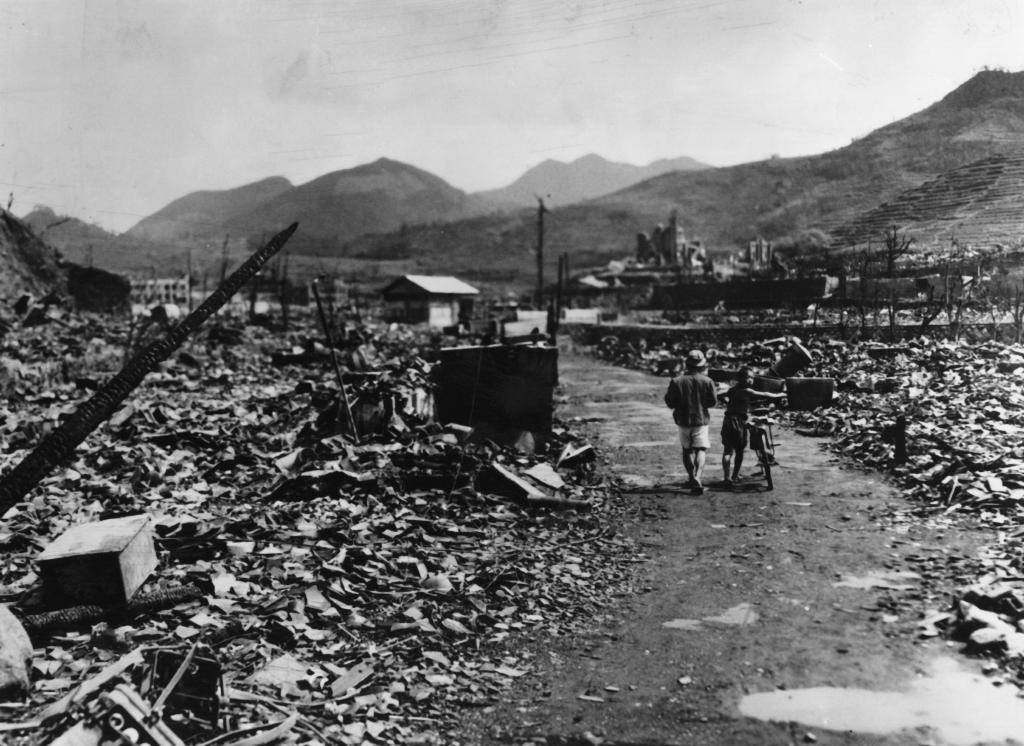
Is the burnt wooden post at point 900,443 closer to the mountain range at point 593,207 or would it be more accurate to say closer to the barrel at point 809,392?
the barrel at point 809,392

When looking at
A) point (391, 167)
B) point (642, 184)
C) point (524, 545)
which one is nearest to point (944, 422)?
point (524, 545)

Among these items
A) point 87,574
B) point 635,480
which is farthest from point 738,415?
point 87,574

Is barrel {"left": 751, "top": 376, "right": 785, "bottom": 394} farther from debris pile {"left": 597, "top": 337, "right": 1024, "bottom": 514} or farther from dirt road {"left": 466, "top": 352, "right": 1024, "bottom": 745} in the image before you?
dirt road {"left": 466, "top": 352, "right": 1024, "bottom": 745}

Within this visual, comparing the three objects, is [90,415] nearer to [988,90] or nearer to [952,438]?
[952,438]

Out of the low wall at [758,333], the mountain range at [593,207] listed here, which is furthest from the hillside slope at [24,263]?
the mountain range at [593,207]

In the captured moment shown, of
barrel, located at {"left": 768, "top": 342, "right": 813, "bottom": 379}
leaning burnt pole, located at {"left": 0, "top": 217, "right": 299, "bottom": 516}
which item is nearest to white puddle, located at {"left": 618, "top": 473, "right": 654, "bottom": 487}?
leaning burnt pole, located at {"left": 0, "top": 217, "right": 299, "bottom": 516}

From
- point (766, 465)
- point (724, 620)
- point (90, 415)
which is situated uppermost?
point (90, 415)
